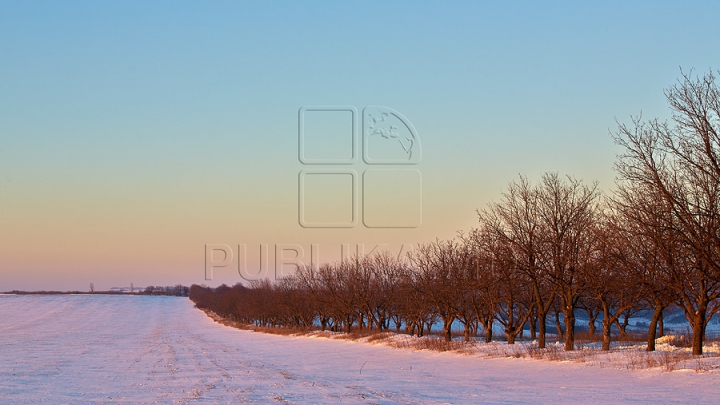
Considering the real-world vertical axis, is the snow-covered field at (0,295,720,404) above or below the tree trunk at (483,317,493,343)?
above

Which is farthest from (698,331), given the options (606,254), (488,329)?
(488,329)

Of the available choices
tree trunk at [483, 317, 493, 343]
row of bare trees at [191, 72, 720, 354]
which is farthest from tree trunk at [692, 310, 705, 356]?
tree trunk at [483, 317, 493, 343]

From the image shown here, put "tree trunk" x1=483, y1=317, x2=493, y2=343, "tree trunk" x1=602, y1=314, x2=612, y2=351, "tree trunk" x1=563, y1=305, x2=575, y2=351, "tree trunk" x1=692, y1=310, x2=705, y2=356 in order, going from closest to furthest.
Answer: "tree trunk" x1=692, y1=310, x2=705, y2=356 < "tree trunk" x1=602, y1=314, x2=612, y2=351 < "tree trunk" x1=563, y1=305, x2=575, y2=351 < "tree trunk" x1=483, y1=317, x2=493, y2=343

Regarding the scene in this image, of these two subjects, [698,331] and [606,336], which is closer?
[698,331]

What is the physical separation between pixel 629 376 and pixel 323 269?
55.8m

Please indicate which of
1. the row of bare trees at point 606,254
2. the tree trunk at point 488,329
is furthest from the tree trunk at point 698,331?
the tree trunk at point 488,329

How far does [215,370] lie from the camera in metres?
23.9

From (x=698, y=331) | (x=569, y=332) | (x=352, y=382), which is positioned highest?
(x=698, y=331)

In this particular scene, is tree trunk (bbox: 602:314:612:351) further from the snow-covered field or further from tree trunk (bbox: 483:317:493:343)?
tree trunk (bbox: 483:317:493:343)

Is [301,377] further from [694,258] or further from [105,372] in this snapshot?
[694,258]

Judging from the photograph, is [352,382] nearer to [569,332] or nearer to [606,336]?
[569,332]

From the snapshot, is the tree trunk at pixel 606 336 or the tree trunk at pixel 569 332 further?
the tree trunk at pixel 569 332

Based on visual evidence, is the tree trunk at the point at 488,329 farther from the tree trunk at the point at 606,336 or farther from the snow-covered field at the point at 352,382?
the tree trunk at the point at 606,336

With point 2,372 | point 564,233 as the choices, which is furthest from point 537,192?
point 2,372
